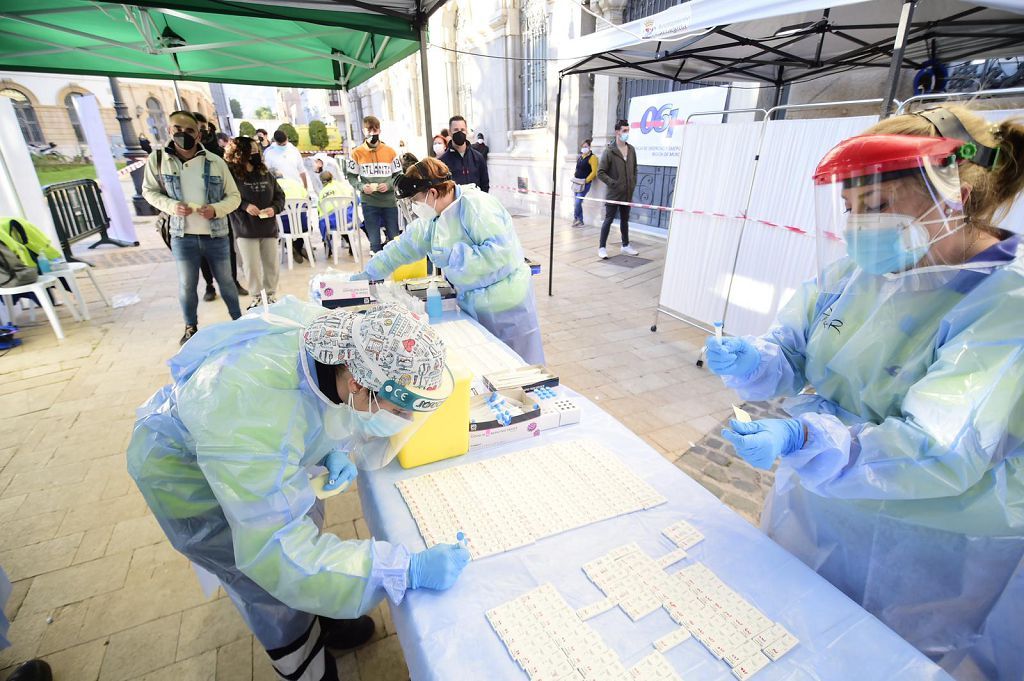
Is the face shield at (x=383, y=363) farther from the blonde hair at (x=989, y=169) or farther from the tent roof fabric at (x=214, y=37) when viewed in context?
the tent roof fabric at (x=214, y=37)

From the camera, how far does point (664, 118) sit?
8.09 metres

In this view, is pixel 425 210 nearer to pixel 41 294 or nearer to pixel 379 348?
pixel 379 348

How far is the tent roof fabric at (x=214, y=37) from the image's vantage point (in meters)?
3.43

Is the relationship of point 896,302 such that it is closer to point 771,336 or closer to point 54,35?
point 771,336

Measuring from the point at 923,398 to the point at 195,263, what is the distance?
15.7 feet

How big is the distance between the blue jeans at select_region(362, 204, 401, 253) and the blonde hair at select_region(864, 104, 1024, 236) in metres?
5.34

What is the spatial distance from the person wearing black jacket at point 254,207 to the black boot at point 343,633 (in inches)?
137

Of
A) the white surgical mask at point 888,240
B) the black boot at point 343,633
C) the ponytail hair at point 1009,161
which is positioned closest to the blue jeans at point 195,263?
the black boot at point 343,633

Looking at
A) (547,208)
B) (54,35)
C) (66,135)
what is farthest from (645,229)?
(66,135)

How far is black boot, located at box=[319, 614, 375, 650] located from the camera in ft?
5.81

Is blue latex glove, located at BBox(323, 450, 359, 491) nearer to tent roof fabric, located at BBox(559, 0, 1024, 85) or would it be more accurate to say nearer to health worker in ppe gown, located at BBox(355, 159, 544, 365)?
health worker in ppe gown, located at BBox(355, 159, 544, 365)

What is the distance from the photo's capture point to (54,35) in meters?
4.95

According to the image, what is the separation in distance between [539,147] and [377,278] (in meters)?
9.41

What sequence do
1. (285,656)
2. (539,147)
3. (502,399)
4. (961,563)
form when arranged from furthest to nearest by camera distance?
(539,147) < (502,399) < (285,656) < (961,563)
